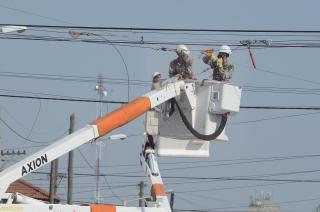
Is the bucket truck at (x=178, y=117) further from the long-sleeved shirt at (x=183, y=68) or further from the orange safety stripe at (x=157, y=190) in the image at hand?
the long-sleeved shirt at (x=183, y=68)

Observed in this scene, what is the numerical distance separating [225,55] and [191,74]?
0.88 m

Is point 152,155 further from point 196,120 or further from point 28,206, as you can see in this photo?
point 28,206

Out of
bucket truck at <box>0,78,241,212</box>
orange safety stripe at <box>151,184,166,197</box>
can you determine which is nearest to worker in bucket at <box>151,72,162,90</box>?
bucket truck at <box>0,78,241,212</box>

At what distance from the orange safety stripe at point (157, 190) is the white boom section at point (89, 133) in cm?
144

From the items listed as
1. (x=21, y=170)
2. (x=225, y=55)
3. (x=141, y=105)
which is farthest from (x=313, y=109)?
(x=21, y=170)

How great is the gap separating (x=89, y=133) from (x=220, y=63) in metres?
3.88

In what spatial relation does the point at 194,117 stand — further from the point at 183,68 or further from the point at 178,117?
the point at 183,68

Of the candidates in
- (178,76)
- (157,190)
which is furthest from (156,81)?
(157,190)

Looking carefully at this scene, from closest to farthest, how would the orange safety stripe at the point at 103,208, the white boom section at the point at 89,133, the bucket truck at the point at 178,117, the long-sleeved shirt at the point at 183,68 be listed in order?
the orange safety stripe at the point at 103,208
the white boom section at the point at 89,133
the bucket truck at the point at 178,117
the long-sleeved shirt at the point at 183,68

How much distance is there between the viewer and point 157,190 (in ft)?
55.9

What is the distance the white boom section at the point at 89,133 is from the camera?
1561cm

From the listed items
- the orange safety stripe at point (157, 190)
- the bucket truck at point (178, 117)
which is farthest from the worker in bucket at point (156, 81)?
the orange safety stripe at point (157, 190)

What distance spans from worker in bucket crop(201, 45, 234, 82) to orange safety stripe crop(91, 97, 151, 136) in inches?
78.6

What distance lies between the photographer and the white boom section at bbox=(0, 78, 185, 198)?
51.2 feet
